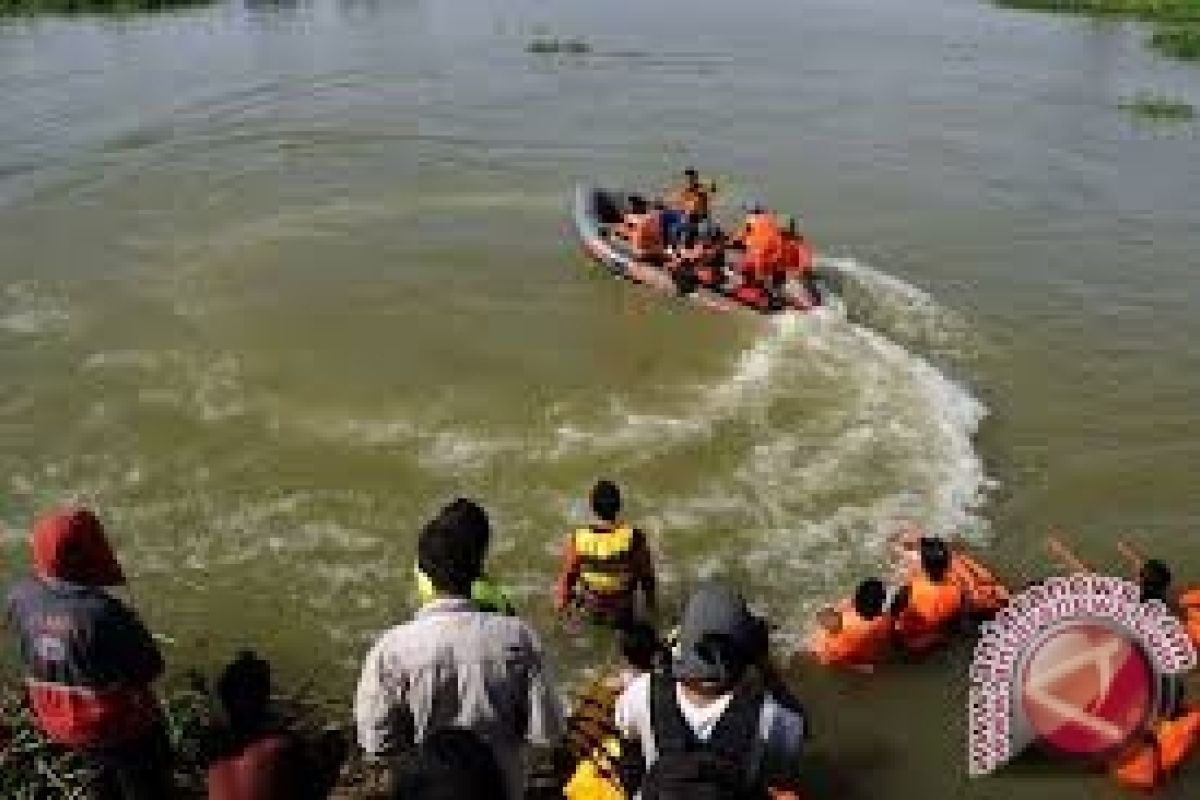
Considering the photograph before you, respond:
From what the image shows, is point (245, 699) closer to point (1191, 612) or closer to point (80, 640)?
point (80, 640)

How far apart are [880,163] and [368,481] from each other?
1206 centimetres

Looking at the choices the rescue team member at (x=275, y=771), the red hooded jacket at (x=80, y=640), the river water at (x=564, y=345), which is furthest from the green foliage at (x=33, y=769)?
the rescue team member at (x=275, y=771)

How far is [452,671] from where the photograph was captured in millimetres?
5012

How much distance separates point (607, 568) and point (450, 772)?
518cm

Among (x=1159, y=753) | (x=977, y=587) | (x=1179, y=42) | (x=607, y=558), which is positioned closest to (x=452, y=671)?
(x=607, y=558)

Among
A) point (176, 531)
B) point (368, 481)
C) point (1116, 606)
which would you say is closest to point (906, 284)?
point (368, 481)

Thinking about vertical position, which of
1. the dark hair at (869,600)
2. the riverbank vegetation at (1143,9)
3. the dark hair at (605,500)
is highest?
the riverbank vegetation at (1143,9)

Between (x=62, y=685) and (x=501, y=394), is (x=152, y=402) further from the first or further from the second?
(x=62, y=685)

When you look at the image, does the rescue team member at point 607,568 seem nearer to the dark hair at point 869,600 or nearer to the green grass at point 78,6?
the dark hair at point 869,600

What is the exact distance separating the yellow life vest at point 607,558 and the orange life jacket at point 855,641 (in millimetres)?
1304

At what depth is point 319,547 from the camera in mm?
11008

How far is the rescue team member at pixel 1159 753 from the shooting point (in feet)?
26.2

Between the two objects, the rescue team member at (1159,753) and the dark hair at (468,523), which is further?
the rescue team member at (1159,753)

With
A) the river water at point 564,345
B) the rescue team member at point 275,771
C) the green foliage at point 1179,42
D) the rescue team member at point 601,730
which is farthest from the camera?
the green foliage at point 1179,42
